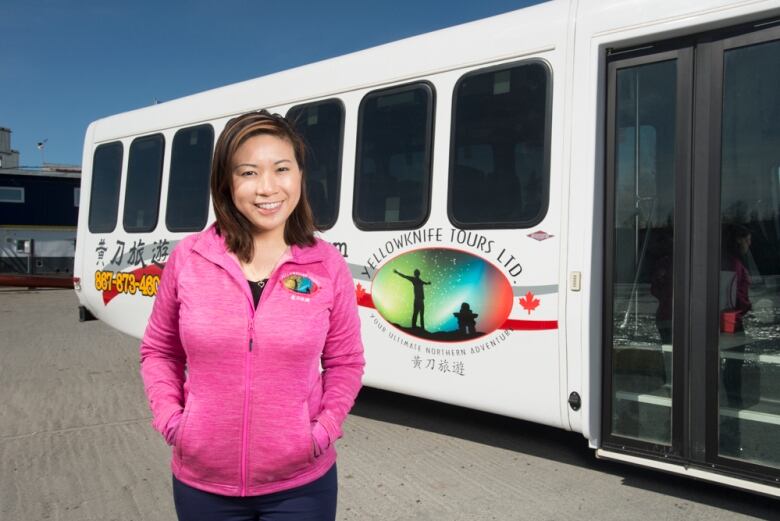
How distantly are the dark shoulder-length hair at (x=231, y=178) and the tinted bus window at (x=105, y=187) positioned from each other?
6.85 m

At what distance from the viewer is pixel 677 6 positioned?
4191 millimetres

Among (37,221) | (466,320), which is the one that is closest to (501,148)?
(466,320)

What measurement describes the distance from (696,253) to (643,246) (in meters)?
0.33

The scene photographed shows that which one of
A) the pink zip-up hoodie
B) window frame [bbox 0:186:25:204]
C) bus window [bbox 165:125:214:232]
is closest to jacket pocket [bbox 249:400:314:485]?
the pink zip-up hoodie

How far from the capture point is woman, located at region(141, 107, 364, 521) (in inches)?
74.8

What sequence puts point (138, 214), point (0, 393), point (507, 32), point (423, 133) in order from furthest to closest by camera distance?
point (138, 214) → point (0, 393) → point (423, 133) → point (507, 32)

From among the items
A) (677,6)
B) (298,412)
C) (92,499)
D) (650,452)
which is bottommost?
(92,499)

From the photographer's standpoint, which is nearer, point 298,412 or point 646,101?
point 298,412

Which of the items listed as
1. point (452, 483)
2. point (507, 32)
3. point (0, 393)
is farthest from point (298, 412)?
point (0, 393)

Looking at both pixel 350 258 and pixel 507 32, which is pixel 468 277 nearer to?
pixel 350 258

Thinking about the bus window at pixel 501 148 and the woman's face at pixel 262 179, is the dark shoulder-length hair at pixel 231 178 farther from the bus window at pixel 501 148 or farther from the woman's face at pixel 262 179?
the bus window at pixel 501 148

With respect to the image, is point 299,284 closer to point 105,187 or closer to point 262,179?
point 262,179

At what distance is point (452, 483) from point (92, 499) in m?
2.20

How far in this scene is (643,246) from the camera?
14.4 ft
